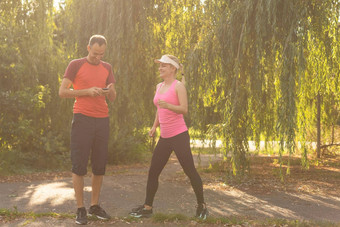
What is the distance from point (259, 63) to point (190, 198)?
250cm

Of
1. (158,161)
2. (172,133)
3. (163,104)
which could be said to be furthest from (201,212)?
(163,104)

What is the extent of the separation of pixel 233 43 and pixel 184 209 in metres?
3.08

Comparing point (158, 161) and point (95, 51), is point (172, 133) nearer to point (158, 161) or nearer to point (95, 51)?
point (158, 161)

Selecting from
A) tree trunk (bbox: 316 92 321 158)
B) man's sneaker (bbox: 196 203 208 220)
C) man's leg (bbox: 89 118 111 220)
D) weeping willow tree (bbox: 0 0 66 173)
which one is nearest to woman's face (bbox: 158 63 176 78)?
man's leg (bbox: 89 118 111 220)

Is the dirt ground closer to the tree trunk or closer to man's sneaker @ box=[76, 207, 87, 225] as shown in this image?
man's sneaker @ box=[76, 207, 87, 225]

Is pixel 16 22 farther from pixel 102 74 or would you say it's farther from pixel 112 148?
pixel 102 74

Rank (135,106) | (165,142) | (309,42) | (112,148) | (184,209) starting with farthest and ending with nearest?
Answer: (112,148), (135,106), (309,42), (184,209), (165,142)

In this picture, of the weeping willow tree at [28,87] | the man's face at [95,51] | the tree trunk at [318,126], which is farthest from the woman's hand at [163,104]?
the tree trunk at [318,126]

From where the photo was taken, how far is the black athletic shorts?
14.3 ft

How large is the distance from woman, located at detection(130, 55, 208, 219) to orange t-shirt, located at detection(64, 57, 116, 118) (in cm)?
68

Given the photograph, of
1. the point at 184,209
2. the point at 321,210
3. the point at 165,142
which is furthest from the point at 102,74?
the point at 321,210

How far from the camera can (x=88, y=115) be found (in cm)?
443

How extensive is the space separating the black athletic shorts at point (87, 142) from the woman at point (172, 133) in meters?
0.63

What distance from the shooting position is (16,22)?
11242 millimetres
